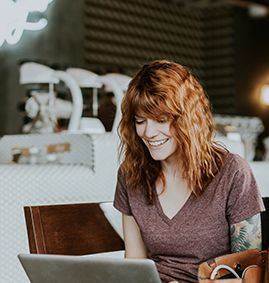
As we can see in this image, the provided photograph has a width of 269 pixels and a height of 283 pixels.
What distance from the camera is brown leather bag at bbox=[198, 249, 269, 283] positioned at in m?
0.88

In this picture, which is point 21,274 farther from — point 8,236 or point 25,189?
point 25,189

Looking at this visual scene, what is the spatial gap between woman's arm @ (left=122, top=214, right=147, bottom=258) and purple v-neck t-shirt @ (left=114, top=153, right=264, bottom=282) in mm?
98

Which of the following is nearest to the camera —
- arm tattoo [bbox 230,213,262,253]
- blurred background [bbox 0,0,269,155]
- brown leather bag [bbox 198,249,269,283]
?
brown leather bag [bbox 198,249,269,283]

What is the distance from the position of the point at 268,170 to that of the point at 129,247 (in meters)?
0.76

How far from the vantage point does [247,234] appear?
1.04 m

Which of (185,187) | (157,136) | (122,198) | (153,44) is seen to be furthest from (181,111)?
(153,44)

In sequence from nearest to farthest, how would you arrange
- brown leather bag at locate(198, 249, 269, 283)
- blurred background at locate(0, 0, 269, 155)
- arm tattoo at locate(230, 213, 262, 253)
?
brown leather bag at locate(198, 249, 269, 283) < arm tattoo at locate(230, 213, 262, 253) < blurred background at locate(0, 0, 269, 155)

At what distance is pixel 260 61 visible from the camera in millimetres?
7141

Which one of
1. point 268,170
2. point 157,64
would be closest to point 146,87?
point 157,64

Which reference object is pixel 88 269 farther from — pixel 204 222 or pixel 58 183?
pixel 58 183

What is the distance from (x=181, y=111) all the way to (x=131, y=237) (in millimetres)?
417

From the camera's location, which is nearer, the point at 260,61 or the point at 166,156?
the point at 166,156

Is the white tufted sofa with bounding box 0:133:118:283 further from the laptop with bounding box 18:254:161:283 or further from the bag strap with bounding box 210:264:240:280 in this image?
the bag strap with bounding box 210:264:240:280

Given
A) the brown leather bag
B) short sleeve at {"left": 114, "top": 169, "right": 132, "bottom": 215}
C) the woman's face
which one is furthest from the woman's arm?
the brown leather bag
